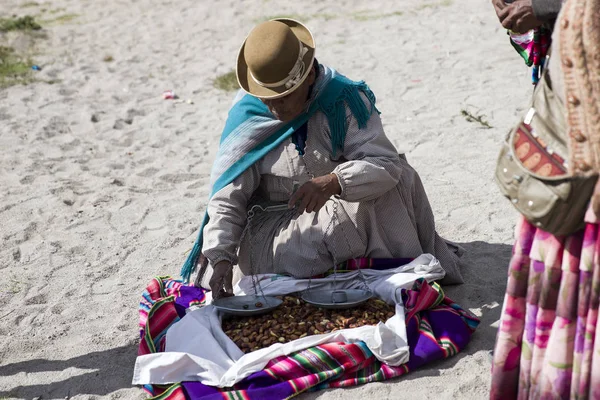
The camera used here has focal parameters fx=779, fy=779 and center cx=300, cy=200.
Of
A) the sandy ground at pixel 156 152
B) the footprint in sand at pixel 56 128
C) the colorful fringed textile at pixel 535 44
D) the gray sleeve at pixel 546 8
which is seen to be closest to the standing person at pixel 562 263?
the gray sleeve at pixel 546 8

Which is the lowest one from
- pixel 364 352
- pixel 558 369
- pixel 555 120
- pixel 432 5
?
pixel 432 5

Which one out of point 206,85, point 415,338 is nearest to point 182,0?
point 206,85

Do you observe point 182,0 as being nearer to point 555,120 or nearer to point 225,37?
point 225,37

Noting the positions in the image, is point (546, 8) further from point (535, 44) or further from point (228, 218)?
point (228, 218)

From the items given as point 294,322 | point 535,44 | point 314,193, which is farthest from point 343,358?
point 535,44

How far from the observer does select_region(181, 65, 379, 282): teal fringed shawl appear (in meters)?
3.90

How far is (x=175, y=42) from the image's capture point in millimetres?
9648

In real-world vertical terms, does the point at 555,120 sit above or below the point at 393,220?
above

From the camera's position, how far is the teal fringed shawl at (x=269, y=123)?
3896 mm

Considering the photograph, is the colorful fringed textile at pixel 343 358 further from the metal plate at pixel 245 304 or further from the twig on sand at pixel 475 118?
the twig on sand at pixel 475 118

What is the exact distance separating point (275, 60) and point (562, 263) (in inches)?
66.6

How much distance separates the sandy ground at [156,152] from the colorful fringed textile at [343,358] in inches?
2.7

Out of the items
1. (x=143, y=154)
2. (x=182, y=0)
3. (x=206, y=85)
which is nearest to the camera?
(x=143, y=154)

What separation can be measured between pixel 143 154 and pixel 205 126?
2.52ft
